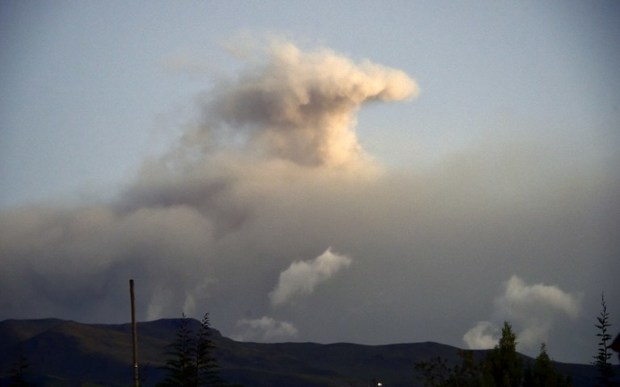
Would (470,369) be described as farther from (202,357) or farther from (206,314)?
(206,314)

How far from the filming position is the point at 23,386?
3270 inches

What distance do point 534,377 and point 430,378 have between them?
7.84 metres

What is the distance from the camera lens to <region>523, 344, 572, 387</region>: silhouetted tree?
39.0m

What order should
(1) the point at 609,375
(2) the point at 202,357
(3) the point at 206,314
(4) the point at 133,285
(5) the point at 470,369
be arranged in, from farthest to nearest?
(1) the point at 609,375 → (3) the point at 206,314 → (2) the point at 202,357 → (4) the point at 133,285 → (5) the point at 470,369

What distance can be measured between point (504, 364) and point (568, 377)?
2.68 metres

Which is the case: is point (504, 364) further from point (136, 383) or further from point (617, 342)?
point (136, 383)

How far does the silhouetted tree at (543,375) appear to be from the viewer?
128 feet

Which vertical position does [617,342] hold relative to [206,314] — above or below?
below

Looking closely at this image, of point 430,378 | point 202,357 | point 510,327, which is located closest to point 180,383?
point 202,357

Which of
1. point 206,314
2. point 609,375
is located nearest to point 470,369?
point 206,314

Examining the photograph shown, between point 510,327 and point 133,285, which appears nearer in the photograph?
point 510,327

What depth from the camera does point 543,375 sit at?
129 ft

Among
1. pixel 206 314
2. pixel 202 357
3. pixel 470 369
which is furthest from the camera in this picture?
pixel 206 314

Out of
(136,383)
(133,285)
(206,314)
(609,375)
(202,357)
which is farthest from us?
(609,375)
